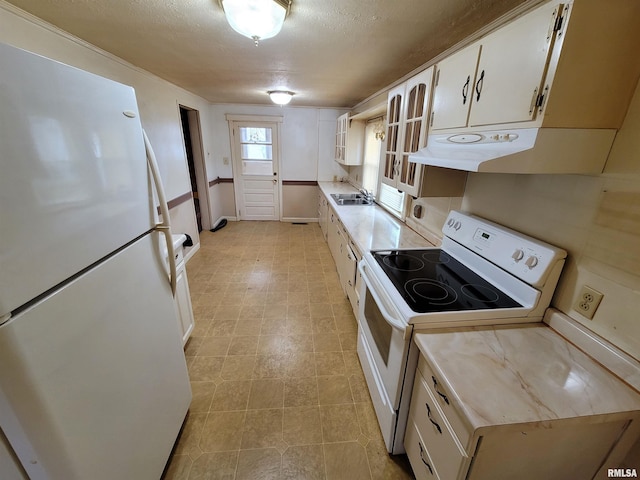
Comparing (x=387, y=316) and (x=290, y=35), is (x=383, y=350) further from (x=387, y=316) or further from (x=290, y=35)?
(x=290, y=35)

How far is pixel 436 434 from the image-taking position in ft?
3.37

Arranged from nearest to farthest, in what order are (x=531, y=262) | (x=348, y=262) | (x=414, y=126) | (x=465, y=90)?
(x=531, y=262), (x=465, y=90), (x=414, y=126), (x=348, y=262)

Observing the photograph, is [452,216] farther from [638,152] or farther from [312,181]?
[312,181]

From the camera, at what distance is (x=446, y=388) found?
89 cm

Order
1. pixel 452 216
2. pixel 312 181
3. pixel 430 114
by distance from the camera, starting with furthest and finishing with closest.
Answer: pixel 312 181, pixel 452 216, pixel 430 114

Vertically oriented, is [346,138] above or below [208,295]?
above

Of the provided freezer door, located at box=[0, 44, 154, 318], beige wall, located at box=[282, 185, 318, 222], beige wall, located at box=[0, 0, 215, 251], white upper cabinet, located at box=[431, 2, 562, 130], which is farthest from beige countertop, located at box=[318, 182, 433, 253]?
beige wall, located at box=[0, 0, 215, 251]

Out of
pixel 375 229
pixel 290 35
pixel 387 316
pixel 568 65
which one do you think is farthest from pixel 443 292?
pixel 290 35

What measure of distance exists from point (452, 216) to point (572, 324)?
2.79ft

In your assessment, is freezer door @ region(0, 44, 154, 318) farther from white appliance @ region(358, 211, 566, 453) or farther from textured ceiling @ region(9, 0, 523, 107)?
white appliance @ region(358, 211, 566, 453)

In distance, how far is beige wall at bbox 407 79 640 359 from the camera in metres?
0.88

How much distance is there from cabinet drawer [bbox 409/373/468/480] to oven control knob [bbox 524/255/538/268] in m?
0.69

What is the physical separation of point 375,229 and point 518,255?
133 centimetres

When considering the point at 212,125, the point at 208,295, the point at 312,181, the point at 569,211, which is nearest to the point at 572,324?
the point at 569,211
